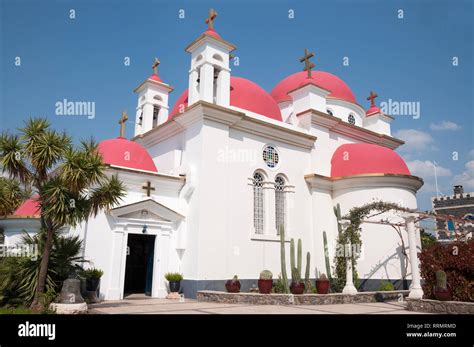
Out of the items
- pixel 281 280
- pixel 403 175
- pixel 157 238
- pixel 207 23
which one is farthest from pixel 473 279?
pixel 207 23

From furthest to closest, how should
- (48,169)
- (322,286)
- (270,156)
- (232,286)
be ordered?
(270,156) < (322,286) < (232,286) < (48,169)

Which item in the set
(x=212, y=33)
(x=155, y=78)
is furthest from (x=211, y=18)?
(x=155, y=78)

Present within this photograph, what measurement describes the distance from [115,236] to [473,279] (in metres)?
12.0

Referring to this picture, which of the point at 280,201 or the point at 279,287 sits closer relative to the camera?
the point at 279,287

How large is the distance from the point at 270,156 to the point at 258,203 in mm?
2417

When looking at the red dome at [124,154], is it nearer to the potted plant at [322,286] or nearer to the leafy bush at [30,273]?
the leafy bush at [30,273]

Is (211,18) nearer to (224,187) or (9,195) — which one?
(224,187)

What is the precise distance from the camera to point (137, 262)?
54.2 feet

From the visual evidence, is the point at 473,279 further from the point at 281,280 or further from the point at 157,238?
the point at 157,238

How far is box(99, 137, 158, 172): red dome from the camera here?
16.1 meters

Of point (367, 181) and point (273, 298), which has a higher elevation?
point (367, 181)

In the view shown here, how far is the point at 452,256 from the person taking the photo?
11.5 metres

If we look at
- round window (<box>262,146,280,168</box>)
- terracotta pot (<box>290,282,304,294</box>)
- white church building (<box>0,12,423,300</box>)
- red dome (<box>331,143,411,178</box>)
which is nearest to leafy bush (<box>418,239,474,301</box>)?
terracotta pot (<box>290,282,304,294</box>)
